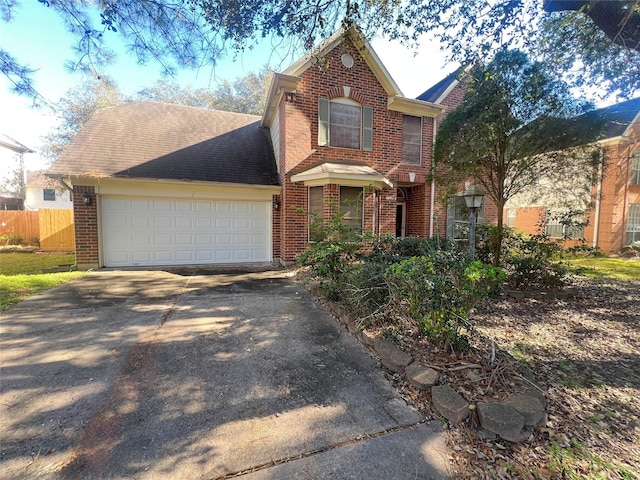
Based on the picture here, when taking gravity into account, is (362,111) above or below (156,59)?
above

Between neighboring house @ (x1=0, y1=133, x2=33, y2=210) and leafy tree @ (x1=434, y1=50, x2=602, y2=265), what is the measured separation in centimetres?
2312

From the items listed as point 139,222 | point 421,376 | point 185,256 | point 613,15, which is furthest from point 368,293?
point 139,222

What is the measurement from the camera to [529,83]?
521cm

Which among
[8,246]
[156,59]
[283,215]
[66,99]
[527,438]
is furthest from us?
[66,99]

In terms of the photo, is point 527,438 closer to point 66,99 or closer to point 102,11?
point 102,11

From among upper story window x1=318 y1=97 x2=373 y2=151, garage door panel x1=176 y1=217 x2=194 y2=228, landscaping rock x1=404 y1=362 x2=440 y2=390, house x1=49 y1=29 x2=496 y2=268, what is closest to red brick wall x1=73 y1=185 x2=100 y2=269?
house x1=49 y1=29 x2=496 y2=268

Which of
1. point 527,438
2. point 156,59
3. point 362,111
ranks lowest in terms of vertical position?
point 527,438

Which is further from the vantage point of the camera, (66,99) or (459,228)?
(66,99)

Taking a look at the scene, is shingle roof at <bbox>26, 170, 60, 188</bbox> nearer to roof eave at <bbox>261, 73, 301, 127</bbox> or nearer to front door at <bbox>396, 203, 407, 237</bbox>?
roof eave at <bbox>261, 73, 301, 127</bbox>

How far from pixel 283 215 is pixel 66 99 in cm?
1571

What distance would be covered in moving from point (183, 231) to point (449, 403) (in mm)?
8494

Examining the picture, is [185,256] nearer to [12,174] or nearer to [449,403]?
[449,403]

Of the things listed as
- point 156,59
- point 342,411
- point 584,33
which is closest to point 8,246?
point 156,59

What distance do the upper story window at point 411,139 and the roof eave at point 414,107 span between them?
215mm
